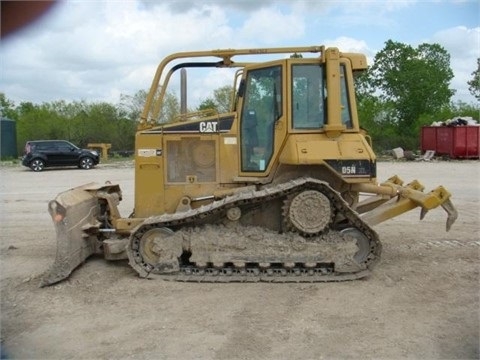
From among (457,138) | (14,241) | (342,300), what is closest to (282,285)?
(342,300)

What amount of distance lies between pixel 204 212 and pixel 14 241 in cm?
413

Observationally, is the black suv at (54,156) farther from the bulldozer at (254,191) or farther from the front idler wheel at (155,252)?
the front idler wheel at (155,252)

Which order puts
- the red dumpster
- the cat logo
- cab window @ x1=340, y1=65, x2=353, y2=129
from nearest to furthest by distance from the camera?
cab window @ x1=340, y1=65, x2=353, y2=129 → the cat logo → the red dumpster

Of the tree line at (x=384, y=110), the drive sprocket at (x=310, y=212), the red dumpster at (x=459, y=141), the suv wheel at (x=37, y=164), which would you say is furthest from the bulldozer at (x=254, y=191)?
the tree line at (x=384, y=110)

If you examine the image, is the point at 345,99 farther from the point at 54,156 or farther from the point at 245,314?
the point at 54,156

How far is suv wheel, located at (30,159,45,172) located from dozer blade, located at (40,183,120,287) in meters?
21.3

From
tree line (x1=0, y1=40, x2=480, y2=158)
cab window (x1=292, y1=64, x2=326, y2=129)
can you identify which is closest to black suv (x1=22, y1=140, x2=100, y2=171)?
tree line (x1=0, y1=40, x2=480, y2=158)

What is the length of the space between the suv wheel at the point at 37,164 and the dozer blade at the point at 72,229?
2133cm

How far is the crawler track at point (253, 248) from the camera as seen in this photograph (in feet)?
21.1

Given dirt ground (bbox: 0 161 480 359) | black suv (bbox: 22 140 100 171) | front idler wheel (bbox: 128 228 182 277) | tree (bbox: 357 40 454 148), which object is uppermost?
tree (bbox: 357 40 454 148)

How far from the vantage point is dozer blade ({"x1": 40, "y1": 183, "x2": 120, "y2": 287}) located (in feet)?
21.0

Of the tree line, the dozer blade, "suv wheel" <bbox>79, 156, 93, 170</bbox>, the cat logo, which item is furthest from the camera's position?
the tree line

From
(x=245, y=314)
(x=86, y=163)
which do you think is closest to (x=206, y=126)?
(x=245, y=314)

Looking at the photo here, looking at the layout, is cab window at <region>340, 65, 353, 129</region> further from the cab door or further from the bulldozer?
the cab door
